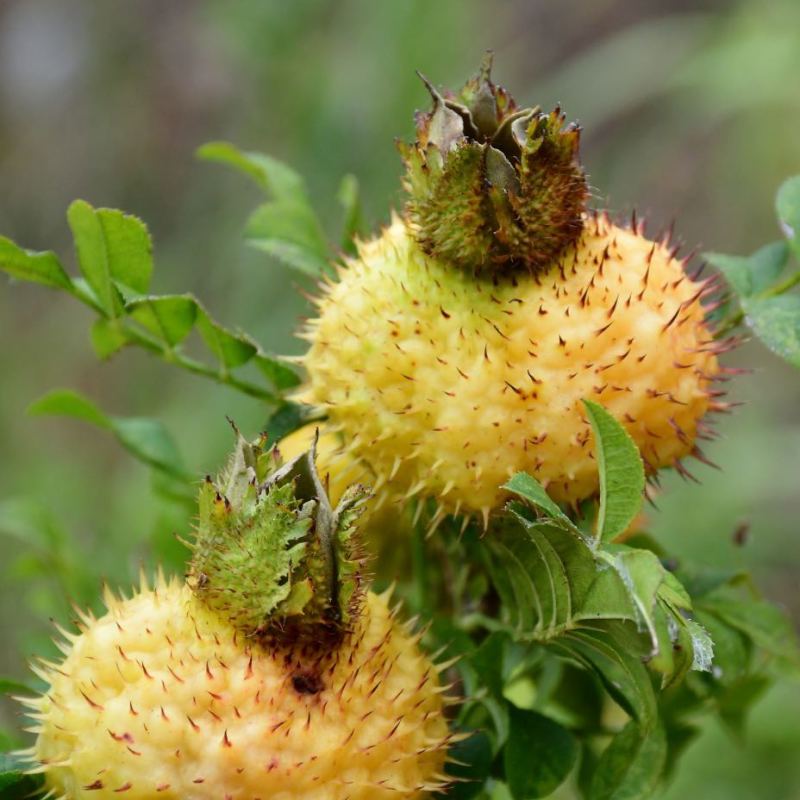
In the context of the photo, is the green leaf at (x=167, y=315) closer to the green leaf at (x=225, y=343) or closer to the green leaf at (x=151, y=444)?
the green leaf at (x=225, y=343)

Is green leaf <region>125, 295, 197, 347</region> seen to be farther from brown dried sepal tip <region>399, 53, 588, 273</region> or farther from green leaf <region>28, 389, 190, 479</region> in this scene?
brown dried sepal tip <region>399, 53, 588, 273</region>

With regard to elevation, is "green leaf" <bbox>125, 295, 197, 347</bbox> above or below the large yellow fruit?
above

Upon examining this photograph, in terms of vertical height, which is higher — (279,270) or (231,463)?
(279,270)

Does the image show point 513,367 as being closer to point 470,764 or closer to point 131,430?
point 470,764

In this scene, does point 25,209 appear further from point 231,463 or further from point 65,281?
point 231,463

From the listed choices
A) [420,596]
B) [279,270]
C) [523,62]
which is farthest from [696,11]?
[420,596]

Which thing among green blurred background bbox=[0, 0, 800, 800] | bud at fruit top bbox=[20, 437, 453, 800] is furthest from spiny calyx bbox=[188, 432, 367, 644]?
green blurred background bbox=[0, 0, 800, 800]
